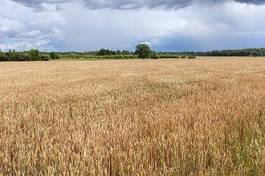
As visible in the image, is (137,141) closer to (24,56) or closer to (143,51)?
(24,56)

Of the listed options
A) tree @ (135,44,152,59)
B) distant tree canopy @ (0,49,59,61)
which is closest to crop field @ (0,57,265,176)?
distant tree canopy @ (0,49,59,61)

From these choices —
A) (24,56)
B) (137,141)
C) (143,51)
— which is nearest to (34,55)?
(24,56)

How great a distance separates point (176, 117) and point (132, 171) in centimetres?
278

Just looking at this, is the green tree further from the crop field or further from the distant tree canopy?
the crop field

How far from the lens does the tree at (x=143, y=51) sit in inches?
4624

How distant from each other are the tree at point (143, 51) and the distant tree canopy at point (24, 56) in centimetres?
2956

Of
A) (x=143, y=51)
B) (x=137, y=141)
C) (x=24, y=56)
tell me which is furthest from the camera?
(x=143, y=51)

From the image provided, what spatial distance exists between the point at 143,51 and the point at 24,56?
3628cm

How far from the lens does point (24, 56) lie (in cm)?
9956

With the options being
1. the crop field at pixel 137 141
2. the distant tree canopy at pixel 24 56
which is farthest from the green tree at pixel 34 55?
the crop field at pixel 137 141

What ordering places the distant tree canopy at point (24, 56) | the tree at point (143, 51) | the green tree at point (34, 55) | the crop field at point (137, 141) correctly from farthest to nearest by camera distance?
the tree at point (143, 51)
the green tree at point (34, 55)
the distant tree canopy at point (24, 56)
the crop field at point (137, 141)

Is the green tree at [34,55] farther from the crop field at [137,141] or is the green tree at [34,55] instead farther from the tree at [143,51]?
the crop field at [137,141]

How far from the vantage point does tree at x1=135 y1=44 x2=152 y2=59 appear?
117m

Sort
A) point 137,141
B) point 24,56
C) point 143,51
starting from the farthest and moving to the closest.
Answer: point 143,51
point 24,56
point 137,141
